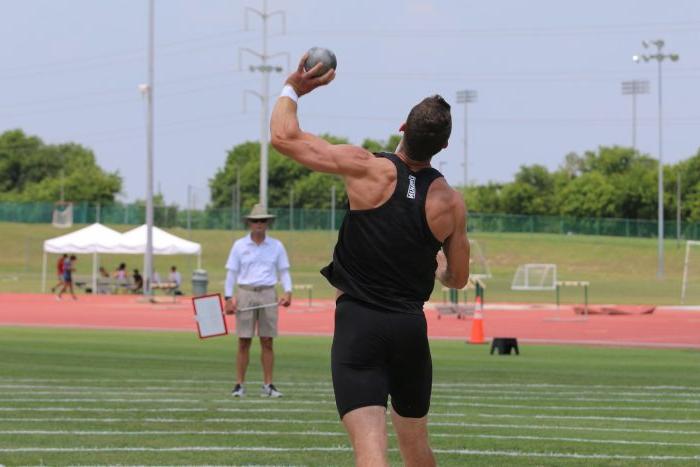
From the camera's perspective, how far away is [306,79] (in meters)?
6.43

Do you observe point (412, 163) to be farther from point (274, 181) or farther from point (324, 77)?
point (274, 181)

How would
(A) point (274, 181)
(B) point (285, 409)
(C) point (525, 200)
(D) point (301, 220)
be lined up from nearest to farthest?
(B) point (285, 409), (D) point (301, 220), (C) point (525, 200), (A) point (274, 181)

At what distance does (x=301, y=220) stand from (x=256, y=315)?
84.7 metres

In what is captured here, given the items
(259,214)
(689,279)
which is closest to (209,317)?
(259,214)

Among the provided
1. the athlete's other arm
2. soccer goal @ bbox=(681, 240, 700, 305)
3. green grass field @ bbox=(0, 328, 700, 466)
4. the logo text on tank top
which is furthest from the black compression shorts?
soccer goal @ bbox=(681, 240, 700, 305)

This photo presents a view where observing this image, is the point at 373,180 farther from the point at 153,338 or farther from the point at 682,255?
the point at 682,255

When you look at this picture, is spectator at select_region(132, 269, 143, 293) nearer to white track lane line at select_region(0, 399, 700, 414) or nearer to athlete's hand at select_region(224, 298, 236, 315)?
athlete's hand at select_region(224, 298, 236, 315)

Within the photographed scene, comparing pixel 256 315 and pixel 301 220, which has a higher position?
pixel 301 220

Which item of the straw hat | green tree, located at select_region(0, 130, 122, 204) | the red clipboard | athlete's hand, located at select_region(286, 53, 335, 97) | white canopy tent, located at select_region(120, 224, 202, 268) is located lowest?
the red clipboard

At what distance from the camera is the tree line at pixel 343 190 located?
129 meters

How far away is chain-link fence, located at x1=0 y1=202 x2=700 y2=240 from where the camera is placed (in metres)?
99.9

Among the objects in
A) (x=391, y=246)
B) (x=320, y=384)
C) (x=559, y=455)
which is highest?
(x=391, y=246)

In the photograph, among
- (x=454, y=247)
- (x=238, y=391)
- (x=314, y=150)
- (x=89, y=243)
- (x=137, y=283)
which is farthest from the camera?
(x=137, y=283)

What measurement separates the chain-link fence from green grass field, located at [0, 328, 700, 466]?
76.9 m
